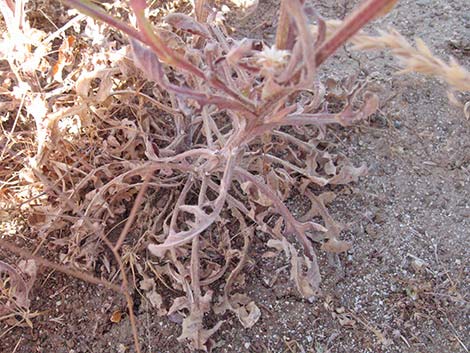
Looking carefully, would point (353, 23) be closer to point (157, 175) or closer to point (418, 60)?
point (418, 60)

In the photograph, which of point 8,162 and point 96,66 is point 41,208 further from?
point 96,66

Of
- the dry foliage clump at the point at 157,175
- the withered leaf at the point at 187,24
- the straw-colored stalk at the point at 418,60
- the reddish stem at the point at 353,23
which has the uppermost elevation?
the reddish stem at the point at 353,23

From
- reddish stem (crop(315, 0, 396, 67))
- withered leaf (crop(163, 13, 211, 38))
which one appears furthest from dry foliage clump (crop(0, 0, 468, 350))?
reddish stem (crop(315, 0, 396, 67))

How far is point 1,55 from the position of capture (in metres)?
1.49

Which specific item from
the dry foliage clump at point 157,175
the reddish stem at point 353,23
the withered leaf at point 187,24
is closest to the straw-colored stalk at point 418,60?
the reddish stem at point 353,23

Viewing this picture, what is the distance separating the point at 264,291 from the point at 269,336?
102 millimetres

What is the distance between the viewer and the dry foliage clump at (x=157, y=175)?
136cm

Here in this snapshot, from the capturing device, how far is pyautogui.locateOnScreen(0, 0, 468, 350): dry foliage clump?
4.47 feet

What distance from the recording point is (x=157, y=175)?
153 centimetres

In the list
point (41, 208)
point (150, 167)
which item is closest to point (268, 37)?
point (150, 167)

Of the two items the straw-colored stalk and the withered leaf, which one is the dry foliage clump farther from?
Answer: the straw-colored stalk

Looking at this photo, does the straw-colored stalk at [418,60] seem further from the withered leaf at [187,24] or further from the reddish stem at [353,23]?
the withered leaf at [187,24]

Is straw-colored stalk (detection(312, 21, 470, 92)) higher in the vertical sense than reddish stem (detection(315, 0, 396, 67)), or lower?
lower

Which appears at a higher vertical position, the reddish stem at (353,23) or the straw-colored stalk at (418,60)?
the reddish stem at (353,23)
